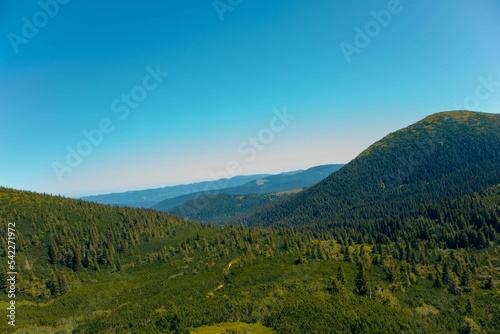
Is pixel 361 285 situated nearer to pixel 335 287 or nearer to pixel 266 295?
pixel 335 287

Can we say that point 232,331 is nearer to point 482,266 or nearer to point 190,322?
point 190,322

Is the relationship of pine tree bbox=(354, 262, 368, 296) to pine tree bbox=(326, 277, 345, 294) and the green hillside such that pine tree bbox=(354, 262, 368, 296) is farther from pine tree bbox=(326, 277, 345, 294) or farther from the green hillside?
pine tree bbox=(326, 277, 345, 294)

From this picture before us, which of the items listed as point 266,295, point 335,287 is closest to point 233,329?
point 266,295

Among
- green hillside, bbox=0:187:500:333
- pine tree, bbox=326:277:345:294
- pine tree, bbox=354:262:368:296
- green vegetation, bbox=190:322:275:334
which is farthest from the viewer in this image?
pine tree, bbox=354:262:368:296

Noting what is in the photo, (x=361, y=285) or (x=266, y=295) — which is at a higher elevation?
(x=266, y=295)

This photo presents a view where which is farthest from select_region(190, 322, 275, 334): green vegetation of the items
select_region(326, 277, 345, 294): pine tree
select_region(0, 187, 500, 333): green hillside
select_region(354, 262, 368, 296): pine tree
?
select_region(354, 262, 368, 296): pine tree

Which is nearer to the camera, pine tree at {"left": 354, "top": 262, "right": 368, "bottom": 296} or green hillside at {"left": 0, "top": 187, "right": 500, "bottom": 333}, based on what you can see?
green hillside at {"left": 0, "top": 187, "right": 500, "bottom": 333}

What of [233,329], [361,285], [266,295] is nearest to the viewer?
[233,329]

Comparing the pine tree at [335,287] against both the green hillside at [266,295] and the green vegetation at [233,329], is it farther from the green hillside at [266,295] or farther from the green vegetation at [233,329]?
the green vegetation at [233,329]

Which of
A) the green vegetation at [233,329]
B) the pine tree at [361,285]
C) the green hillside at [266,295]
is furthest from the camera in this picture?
the pine tree at [361,285]

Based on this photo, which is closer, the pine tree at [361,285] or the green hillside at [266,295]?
the green hillside at [266,295]

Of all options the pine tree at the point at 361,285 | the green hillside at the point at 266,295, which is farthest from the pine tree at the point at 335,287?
the pine tree at the point at 361,285

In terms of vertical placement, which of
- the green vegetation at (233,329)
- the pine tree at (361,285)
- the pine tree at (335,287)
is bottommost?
the pine tree at (361,285)
